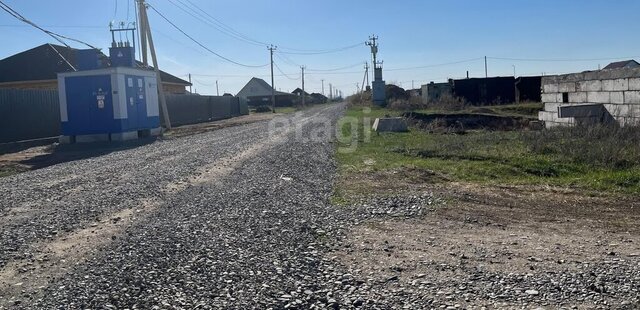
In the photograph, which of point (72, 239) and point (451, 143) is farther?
point (451, 143)

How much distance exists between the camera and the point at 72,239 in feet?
22.2

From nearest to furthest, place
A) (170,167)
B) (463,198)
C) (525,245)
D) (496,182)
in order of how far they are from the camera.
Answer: (525,245)
(463,198)
(496,182)
(170,167)

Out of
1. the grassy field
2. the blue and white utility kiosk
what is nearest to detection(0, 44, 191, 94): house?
the blue and white utility kiosk

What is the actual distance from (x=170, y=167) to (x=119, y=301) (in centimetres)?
937

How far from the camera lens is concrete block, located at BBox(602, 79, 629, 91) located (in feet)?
51.1

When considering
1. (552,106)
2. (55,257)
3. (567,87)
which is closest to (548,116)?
(552,106)

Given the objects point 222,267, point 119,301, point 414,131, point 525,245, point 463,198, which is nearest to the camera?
point 119,301

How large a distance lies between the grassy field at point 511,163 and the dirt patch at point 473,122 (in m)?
7.56

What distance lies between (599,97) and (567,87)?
196 cm

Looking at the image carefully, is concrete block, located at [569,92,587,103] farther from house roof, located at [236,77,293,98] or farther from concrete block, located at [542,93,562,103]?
house roof, located at [236,77,293,98]

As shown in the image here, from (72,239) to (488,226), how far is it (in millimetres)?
4703

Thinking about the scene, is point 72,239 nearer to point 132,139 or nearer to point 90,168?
point 90,168

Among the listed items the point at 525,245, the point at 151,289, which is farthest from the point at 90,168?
the point at 525,245

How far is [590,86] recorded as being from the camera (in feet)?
57.4
